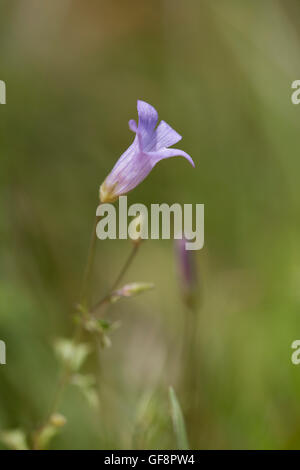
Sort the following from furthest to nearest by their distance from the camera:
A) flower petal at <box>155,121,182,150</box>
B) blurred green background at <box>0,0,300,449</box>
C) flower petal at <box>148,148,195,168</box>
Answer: blurred green background at <box>0,0,300,449</box> < flower petal at <box>155,121,182,150</box> < flower petal at <box>148,148,195,168</box>

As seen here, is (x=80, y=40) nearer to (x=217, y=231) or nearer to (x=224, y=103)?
Result: (x=224, y=103)

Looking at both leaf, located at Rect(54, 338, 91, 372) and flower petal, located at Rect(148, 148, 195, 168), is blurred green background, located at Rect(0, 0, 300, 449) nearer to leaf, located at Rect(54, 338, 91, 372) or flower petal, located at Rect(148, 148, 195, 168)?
leaf, located at Rect(54, 338, 91, 372)

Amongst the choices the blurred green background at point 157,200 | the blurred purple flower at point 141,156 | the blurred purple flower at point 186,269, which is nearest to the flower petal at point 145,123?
the blurred purple flower at point 141,156

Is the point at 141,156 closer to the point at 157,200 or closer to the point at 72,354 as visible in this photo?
the point at 72,354

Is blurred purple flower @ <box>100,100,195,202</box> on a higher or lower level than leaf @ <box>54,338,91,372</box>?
higher

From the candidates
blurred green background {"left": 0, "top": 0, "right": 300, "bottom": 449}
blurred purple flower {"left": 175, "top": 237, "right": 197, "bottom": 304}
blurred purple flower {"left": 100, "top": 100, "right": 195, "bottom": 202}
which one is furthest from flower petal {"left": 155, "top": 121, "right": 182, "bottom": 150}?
blurred green background {"left": 0, "top": 0, "right": 300, "bottom": 449}

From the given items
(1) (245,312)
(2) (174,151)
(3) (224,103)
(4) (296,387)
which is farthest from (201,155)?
(2) (174,151)

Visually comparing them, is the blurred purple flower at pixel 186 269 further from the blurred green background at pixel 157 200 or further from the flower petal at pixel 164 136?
the flower petal at pixel 164 136
